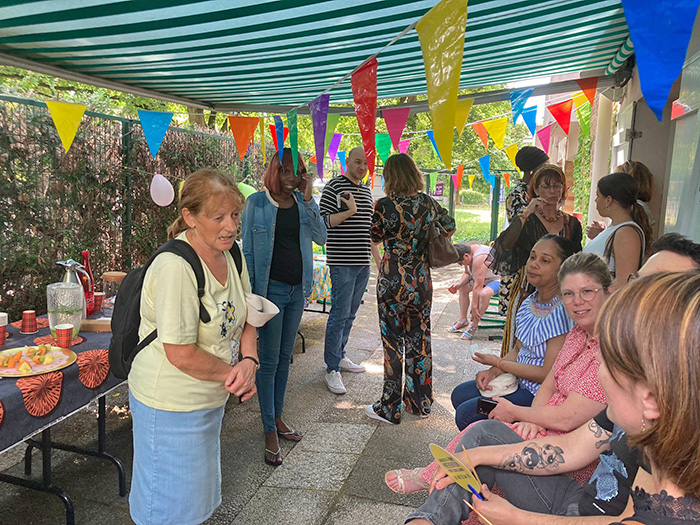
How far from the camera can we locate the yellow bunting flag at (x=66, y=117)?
12.8 ft

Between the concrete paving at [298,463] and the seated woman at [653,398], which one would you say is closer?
the seated woman at [653,398]

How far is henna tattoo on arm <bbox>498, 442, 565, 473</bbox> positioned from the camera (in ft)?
6.01

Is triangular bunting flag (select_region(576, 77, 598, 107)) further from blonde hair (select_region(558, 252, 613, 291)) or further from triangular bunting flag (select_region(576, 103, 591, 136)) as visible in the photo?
blonde hair (select_region(558, 252, 613, 291))

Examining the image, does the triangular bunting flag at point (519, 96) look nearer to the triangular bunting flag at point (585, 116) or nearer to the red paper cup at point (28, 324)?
the triangular bunting flag at point (585, 116)

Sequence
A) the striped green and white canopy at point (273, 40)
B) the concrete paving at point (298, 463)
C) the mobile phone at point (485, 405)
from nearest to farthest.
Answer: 1. the mobile phone at point (485, 405)
2. the concrete paving at point (298, 463)
3. the striped green and white canopy at point (273, 40)

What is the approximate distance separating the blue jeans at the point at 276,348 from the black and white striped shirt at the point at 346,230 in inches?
37.0

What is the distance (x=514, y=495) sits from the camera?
6.07 ft

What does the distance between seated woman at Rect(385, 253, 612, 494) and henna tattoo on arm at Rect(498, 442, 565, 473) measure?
8.5 inches

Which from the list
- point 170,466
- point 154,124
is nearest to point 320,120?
point 154,124

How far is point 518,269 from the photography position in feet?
11.8

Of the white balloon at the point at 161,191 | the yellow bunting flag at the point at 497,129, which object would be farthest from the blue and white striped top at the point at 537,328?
the yellow bunting flag at the point at 497,129

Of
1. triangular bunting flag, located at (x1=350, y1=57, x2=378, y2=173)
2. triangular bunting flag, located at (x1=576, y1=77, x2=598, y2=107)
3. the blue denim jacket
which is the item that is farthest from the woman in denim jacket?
triangular bunting flag, located at (x1=576, y1=77, x2=598, y2=107)

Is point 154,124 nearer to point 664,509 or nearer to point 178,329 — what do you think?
point 178,329

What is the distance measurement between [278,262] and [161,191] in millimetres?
2593
